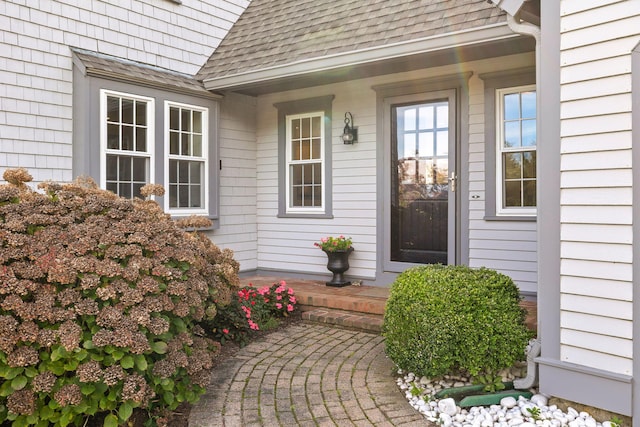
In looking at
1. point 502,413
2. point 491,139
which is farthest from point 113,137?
point 502,413

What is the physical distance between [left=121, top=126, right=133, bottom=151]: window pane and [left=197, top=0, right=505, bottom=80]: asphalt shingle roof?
1.28 m

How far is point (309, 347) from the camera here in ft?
13.3

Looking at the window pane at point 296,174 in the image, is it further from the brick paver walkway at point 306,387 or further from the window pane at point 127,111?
the brick paver walkway at point 306,387

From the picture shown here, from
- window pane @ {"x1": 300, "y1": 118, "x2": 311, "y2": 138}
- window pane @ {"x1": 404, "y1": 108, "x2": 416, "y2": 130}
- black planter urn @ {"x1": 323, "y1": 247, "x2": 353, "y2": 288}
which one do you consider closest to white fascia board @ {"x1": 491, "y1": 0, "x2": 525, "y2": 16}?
window pane @ {"x1": 404, "y1": 108, "x2": 416, "y2": 130}

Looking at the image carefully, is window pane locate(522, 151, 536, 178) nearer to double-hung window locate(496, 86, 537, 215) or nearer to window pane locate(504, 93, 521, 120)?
double-hung window locate(496, 86, 537, 215)

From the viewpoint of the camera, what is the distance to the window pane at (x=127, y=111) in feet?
17.4

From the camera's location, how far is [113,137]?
5.20 m

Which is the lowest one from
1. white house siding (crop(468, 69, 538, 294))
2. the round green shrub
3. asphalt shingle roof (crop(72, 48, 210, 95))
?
the round green shrub

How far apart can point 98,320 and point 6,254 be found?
Answer: 1.91 feet

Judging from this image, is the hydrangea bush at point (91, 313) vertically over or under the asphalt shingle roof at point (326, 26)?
under

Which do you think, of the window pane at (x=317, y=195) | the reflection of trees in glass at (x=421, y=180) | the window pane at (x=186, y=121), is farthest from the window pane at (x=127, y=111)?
the reflection of trees in glass at (x=421, y=180)

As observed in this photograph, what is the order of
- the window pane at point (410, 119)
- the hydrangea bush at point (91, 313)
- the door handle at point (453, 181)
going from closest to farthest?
the hydrangea bush at point (91, 313), the door handle at point (453, 181), the window pane at point (410, 119)

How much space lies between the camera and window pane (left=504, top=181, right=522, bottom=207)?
4934 mm

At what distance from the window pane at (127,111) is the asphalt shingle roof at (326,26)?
1.12m
